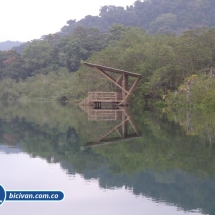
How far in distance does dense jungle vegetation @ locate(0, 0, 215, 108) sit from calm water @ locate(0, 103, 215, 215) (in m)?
14.7

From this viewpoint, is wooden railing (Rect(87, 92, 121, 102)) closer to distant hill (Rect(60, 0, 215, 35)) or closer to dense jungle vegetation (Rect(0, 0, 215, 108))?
dense jungle vegetation (Rect(0, 0, 215, 108))

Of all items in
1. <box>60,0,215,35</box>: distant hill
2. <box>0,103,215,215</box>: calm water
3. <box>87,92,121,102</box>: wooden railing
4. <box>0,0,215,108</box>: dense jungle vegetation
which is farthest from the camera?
<box>60,0,215,35</box>: distant hill

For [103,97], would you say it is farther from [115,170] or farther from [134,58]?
[115,170]

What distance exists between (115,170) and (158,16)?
329 ft

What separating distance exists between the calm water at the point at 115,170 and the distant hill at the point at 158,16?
75.3 m

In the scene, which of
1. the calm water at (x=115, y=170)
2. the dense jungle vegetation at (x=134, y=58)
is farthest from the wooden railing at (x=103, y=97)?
the calm water at (x=115, y=170)

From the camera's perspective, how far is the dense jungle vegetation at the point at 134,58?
30703mm

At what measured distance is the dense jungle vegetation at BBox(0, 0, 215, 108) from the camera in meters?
30.7

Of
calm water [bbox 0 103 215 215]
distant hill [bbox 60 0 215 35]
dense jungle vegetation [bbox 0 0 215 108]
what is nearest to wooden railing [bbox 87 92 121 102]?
dense jungle vegetation [bbox 0 0 215 108]

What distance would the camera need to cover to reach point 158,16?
343ft

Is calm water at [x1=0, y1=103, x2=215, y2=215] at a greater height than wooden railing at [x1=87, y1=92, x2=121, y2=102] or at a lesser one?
lesser

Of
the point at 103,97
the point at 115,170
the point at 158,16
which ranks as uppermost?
the point at 158,16

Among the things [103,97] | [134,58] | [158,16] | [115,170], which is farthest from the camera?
[158,16]

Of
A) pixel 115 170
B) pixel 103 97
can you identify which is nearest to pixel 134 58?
pixel 103 97
